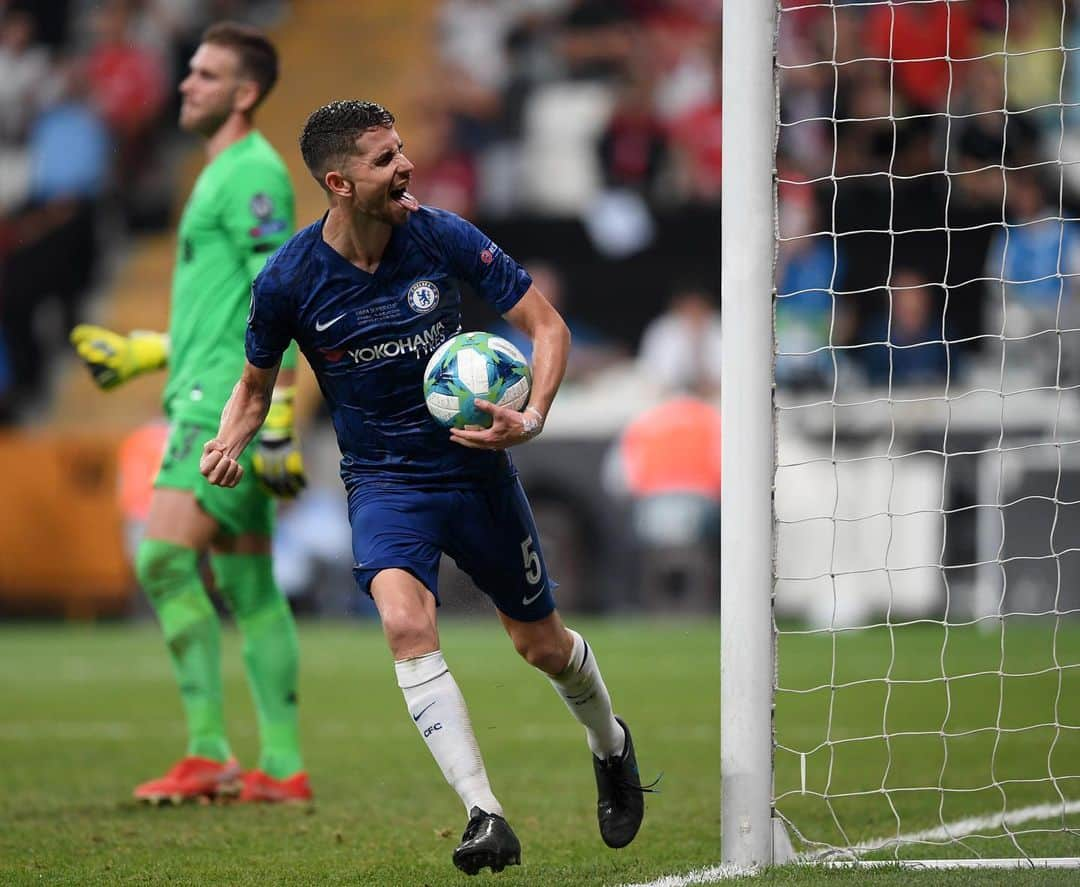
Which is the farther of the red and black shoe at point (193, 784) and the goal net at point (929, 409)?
the goal net at point (929, 409)

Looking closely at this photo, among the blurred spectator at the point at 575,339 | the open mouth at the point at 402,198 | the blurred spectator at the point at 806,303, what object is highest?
the open mouth at the point at 402,198

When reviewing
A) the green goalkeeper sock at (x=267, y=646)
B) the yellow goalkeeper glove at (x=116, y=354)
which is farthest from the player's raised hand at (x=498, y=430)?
the yellow goalkeeper glove at (x=116, y=354)

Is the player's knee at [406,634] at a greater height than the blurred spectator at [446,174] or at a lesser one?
greater

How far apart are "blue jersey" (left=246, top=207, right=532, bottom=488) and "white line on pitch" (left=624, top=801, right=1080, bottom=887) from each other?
1.17 meters

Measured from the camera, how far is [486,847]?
3.91 meters

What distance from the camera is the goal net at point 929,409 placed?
321 inches

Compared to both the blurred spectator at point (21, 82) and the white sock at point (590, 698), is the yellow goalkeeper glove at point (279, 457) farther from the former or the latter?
the blurred spectator at point (21, 82)

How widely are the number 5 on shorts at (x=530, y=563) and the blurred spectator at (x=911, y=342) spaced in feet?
29.1

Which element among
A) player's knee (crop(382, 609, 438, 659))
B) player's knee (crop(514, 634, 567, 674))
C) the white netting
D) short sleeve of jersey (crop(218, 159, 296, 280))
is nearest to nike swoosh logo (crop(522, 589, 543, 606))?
player's knee (crop(514, 634, 567, 674))

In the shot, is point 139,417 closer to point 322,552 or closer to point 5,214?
point 5,214

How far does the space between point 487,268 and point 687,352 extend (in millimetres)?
10324

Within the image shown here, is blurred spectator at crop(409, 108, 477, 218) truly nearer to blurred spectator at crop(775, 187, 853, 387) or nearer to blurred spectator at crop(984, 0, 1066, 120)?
blurred spectator at crop(775, 187, 853, 387)

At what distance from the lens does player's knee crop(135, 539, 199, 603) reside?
612 centimetres

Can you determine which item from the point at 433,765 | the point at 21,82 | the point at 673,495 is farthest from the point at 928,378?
the point at 21,82
